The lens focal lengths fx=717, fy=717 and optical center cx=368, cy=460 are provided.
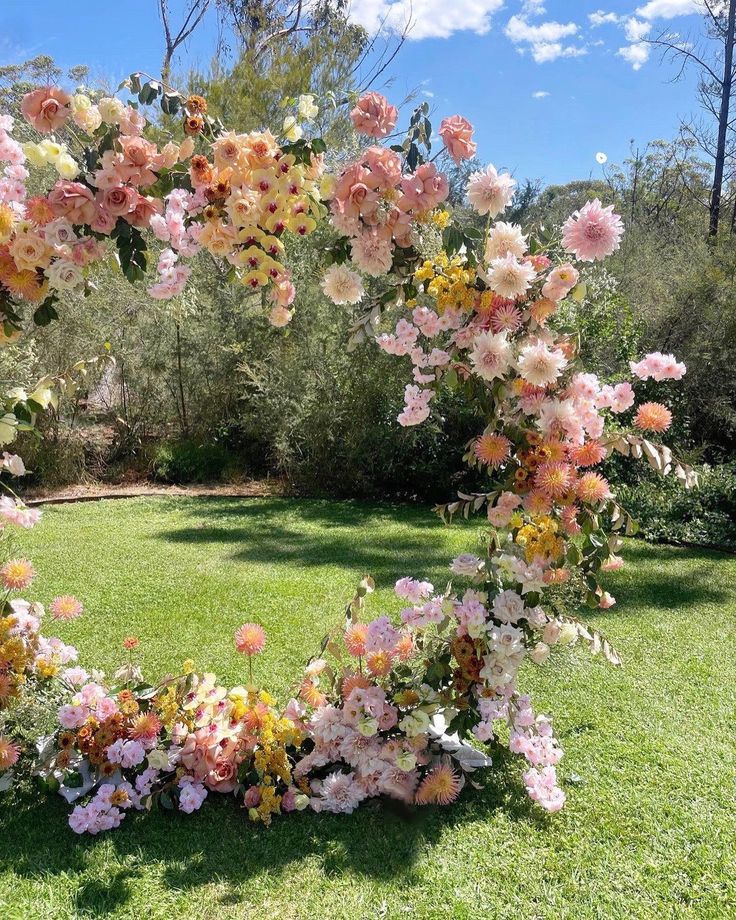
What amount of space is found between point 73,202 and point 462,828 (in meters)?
2.13

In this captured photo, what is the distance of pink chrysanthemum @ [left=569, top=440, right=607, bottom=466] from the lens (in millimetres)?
2127

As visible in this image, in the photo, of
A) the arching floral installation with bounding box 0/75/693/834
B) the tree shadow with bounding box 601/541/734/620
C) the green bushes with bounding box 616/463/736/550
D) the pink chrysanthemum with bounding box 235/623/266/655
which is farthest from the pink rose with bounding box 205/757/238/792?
Answer: the green bushes with bounding box 616/463/736/550

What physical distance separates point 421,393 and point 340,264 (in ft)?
1.53

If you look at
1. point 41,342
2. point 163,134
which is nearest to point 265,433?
point 41,342

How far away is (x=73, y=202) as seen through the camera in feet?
6.16

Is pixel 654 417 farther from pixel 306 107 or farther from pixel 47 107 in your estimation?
pixel 47 107

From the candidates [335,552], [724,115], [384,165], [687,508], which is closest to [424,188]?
[384,165]

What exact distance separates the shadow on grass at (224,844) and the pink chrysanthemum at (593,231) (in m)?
1.74

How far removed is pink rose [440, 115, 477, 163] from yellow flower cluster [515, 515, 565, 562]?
1087 mm

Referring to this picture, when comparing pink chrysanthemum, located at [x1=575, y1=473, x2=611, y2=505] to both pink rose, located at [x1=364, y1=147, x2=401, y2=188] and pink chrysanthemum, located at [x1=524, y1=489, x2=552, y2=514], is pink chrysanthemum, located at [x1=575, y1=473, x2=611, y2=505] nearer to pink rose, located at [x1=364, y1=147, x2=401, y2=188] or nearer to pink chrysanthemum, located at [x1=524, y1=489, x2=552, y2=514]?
pink chrysanthemum, located at [x1=524, y1=489, x2=552, y2=514]

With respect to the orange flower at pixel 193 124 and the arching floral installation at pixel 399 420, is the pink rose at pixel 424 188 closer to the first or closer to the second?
the arching floral installation at pixel 399 420

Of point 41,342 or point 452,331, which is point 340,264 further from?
point 41,342

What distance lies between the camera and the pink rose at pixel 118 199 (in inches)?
74.5

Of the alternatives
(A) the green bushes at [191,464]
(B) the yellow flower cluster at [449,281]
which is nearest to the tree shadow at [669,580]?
(B) the yellow flower cluster at [449,281]
